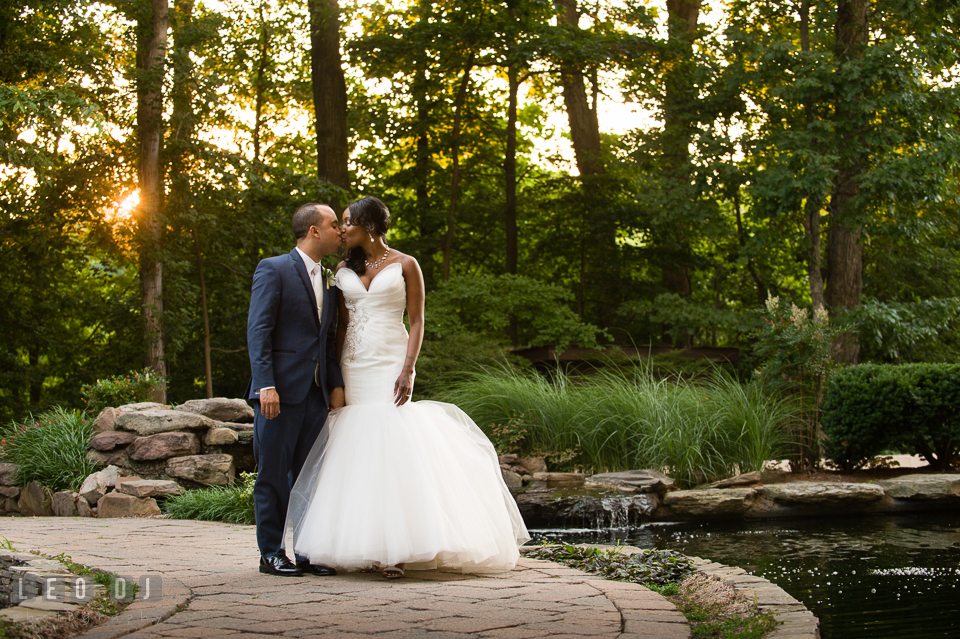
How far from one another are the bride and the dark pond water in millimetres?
1755

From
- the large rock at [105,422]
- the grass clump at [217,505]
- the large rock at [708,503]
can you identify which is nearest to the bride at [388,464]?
the grass clump at [217,505]

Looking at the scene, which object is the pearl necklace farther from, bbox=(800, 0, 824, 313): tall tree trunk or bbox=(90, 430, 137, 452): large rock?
bbox=(800, 0, 824, 313): tall tree trunk

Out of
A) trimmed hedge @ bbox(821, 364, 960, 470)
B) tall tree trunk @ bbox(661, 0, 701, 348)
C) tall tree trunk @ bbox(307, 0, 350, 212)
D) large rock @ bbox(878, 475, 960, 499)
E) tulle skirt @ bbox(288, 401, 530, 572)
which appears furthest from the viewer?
tall tree trunk @ bbox(661, 0, 701, 348)

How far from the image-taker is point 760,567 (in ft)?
18.2

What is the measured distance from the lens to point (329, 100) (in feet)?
46.6

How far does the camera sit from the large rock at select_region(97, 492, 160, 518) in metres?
7.48

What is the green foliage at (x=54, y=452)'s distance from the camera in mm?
8188

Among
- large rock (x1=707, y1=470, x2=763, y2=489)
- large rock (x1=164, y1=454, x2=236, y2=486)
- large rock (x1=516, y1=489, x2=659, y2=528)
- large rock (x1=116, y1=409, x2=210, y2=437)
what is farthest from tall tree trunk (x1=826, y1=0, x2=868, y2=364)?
large rock (x1=116, y1=409, x2=210, y2=437)

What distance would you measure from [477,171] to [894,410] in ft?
38.9

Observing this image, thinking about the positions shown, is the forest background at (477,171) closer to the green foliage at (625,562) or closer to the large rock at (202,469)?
the large rock at (202,469)

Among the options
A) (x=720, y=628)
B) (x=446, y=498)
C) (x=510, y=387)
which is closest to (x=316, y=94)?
(x=510, y=387)

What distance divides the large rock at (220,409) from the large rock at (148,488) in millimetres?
A: 1208

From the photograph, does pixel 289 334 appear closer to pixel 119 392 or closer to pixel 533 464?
pixel 533 464

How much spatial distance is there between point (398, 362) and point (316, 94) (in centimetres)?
1111
